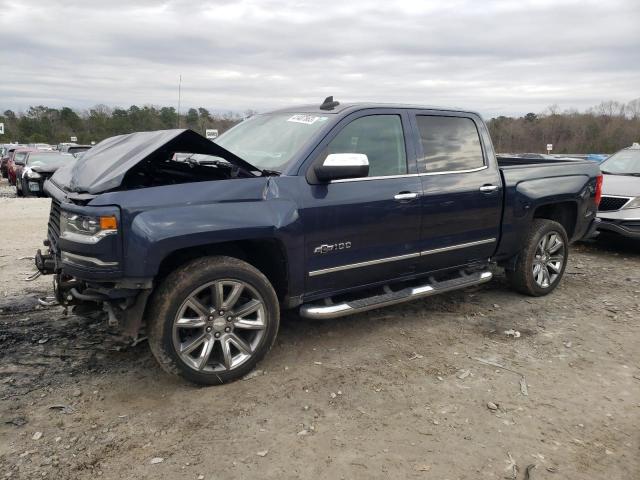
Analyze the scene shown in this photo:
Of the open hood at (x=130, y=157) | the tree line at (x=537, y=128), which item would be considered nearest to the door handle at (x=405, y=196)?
the open hood at (x=130, y=157)

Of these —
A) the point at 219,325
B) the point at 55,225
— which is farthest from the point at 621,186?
the point at 55,225

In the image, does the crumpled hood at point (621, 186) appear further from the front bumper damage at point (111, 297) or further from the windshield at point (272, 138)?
the front bumper damage at point (111, 297)

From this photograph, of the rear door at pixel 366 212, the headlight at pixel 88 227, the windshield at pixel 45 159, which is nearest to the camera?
the headlight at pixel 88 227

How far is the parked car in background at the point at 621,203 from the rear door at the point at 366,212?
4.79 metres

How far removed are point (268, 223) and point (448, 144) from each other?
6.85ft

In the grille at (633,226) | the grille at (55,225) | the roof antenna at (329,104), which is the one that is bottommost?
the grille at (633,226)

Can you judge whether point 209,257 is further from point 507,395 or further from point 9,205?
point 9,205

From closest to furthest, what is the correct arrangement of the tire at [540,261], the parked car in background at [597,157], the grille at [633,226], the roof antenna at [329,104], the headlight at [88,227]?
the headlight at [88,227] → the roof antenna at [329,104] → the tire at [540,261] → the grille at [633,226] → the parked car in background at [597,157]

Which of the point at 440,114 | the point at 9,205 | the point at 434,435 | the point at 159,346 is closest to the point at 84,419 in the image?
the point at 159,346

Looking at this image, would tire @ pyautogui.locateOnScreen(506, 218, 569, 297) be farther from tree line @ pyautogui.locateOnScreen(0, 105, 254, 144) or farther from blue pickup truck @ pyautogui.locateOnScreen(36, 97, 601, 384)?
tree line @ pyautogui.locateOnScreen(0, 105, 254, 144)

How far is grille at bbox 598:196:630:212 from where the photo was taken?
25.5 feet

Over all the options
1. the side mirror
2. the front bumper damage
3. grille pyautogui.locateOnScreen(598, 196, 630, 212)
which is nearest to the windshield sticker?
the side mirror

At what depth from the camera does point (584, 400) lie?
347 cm

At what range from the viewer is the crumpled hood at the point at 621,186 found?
7851 mm
